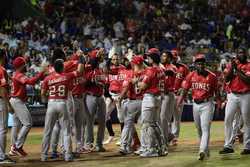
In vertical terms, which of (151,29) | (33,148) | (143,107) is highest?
(151,29)

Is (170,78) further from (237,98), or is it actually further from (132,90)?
(237,98)

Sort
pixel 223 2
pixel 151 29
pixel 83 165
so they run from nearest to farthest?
pixel 83 165 < pixel 151 29 < pixel 223 2

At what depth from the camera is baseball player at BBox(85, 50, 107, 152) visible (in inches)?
579

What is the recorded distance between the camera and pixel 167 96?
1509cm

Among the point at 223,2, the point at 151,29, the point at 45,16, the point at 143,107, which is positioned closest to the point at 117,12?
the point at 151,29

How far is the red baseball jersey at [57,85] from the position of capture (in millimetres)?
12945

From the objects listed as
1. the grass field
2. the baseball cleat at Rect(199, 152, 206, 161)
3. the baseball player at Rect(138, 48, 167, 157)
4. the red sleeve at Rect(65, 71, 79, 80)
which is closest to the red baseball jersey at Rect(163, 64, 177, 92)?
the baseball player at Rect(138, 48, 167, 157)

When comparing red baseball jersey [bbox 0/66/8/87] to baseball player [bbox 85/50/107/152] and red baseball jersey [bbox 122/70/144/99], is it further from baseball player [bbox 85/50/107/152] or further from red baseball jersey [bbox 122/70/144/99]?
red baseball jersey [bbox 122/70/144/99]

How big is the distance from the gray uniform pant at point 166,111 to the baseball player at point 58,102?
270 cm

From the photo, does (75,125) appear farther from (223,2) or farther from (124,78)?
(223,2)

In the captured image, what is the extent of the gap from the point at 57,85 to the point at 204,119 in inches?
125

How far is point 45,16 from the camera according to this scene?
90.5 ft

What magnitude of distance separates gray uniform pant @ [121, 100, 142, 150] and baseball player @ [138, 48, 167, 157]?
49 cm

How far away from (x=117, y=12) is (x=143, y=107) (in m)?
17.9
